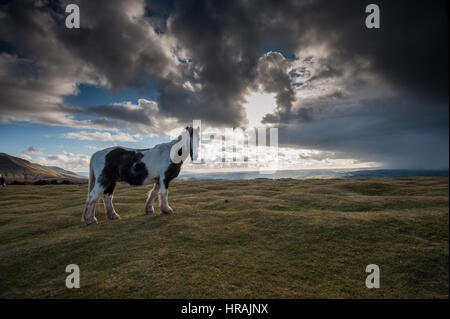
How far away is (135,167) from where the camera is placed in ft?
35.9

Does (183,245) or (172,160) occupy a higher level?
(172,160)

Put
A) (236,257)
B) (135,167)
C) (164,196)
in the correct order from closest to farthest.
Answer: (236,257), (135,167), (164,196)

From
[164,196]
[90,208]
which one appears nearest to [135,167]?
[164,196]

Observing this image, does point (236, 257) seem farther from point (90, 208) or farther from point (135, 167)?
point (90, 208)

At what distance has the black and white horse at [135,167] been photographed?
10781 millimetres

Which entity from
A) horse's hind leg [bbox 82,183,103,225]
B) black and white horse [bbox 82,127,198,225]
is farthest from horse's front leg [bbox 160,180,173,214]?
horse's hind leg [bbox 82,183,103,225]

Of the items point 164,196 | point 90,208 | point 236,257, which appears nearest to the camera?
point 236,257

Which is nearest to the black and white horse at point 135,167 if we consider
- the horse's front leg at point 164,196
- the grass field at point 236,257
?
the horse's front leg at point 164,196

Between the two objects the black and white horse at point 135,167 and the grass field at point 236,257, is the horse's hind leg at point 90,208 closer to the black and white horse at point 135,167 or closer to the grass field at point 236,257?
the black and white horse at point 135,167

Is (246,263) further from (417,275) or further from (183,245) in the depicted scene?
(417,275)

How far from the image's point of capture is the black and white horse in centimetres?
1078

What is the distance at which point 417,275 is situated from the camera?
528 centimetres

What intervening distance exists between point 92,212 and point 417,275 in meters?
13.1
